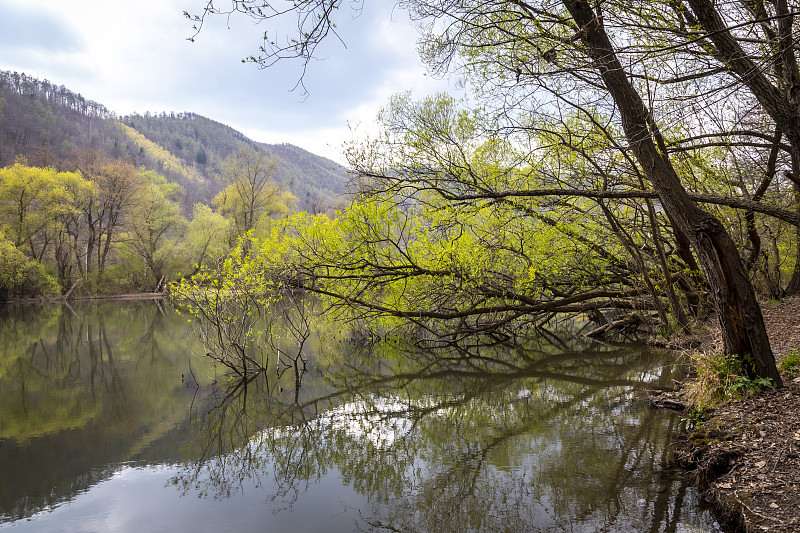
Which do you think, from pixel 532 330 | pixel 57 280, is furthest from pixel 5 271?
pixel 532 330

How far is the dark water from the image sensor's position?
17.0 feet

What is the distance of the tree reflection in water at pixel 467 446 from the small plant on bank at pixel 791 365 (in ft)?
4.97

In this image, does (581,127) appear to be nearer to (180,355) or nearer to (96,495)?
(96,495)

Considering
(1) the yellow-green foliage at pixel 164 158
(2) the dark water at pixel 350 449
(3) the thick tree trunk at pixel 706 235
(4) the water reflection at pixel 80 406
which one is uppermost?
(1) the yellow-green foliage at pixel 164 158

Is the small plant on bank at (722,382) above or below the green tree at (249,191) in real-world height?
below

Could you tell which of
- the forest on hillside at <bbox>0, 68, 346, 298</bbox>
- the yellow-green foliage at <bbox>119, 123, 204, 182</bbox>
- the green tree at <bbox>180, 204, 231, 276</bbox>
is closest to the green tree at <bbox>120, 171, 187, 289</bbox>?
the forest on hillside at <bbox>0, 68, 346, 298</bbox>

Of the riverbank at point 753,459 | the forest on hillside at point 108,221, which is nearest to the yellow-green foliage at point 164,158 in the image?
the forest on hillside at point 108,221

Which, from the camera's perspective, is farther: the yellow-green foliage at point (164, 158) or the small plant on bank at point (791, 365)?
the yellow-green foliage at point (164, 158)

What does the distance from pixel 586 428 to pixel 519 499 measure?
266 centimetres

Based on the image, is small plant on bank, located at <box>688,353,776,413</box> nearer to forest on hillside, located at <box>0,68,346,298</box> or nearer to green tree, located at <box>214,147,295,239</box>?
forest on hillside, located at <box>0,68,346,298</box>

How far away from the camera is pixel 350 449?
7293mm

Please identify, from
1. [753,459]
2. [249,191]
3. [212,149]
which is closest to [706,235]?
[753,459]

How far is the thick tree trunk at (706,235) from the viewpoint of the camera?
18.6 feet

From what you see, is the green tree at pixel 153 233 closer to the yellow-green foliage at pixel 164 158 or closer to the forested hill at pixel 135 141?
the forested hill at pixel 135 141
